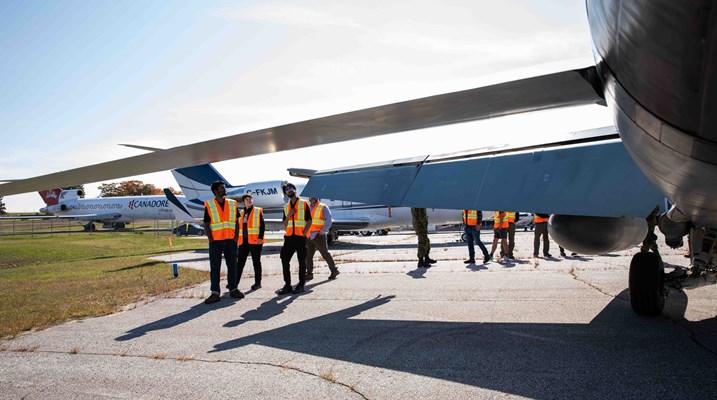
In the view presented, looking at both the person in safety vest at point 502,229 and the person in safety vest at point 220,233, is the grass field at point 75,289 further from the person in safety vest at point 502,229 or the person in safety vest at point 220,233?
the person in safety vest at point 502,229

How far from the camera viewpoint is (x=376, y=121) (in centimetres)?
293

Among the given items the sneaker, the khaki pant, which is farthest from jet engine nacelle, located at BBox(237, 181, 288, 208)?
the sneaker

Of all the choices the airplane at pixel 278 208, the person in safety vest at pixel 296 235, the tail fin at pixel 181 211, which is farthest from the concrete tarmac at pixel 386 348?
the tail fin at pixel 181 211

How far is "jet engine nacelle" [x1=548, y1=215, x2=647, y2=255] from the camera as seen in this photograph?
5.57 m

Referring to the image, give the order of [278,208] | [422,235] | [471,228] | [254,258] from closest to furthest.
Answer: [254,258] < [422,235] < [471,228] < [278,208]

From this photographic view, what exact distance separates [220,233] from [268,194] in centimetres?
1661

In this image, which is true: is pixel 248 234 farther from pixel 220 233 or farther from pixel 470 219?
pixel 470 219

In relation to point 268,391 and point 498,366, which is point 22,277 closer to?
point 268,391

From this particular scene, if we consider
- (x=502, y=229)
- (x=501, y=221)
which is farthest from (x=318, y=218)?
(x=502, y=229)

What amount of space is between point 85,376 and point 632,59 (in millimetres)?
4436

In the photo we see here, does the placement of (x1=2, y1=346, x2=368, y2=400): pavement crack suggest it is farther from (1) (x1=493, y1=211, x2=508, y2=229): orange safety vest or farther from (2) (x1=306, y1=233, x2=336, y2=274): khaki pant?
(1) (x1=493, y1=211, x2=508, y2=229): orange safety vest

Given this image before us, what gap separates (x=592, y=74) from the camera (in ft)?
7.24

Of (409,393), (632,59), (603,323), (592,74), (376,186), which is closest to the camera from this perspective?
(632,59)

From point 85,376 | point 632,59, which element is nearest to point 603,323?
point 632,59
